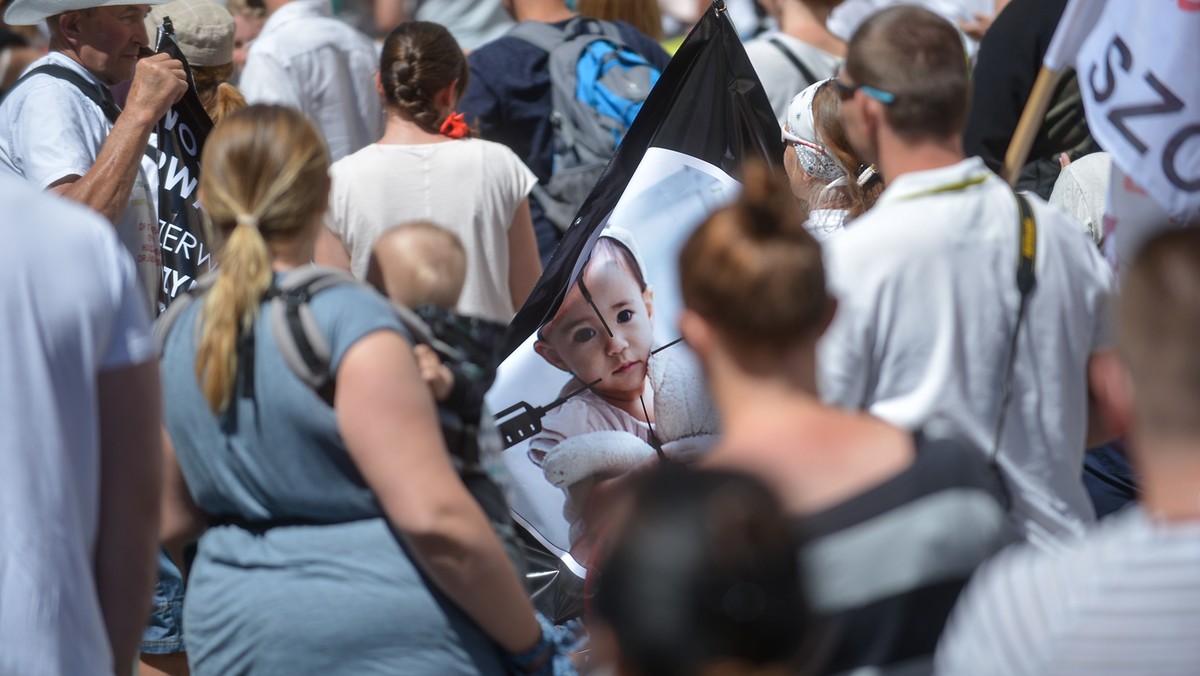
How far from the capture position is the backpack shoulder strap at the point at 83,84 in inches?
174

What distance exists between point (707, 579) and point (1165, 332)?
72cm

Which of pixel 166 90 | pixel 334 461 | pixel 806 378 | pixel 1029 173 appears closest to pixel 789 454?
pixel 806 378

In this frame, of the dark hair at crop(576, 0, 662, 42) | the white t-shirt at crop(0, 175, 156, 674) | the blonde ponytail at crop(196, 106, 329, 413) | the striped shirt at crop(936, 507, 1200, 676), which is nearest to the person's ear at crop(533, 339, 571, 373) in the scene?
the blonde ponytail at crop(196, 106, 329, 413)

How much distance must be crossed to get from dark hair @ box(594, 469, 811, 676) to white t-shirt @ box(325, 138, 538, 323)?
10.4 feet

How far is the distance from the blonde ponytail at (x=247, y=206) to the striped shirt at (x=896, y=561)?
1.13 m

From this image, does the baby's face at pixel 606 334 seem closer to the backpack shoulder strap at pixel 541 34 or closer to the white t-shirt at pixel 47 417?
the white t-shirt at pixel 47 417

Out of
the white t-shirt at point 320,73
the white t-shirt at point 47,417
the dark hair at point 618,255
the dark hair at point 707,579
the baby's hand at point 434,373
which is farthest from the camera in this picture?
the white t-shirt at point 320,73

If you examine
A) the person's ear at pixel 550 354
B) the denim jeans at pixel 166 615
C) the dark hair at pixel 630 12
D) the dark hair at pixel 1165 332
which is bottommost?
the denim jeans at pixel 166 615

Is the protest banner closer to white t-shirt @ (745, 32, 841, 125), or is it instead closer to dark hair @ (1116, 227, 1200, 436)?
dark hair @ (1116, 227, 1200, 436)

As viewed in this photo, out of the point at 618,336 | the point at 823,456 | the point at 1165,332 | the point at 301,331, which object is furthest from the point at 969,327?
the point at 618,336

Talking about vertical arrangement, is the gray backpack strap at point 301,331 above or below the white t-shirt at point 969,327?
above

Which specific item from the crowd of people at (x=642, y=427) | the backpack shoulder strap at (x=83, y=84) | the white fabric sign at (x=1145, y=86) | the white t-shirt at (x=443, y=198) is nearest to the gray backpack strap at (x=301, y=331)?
the crowd of people at (x=642, y=427)

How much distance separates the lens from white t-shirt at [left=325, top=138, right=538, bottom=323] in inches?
194

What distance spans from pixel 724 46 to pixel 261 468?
2.19 meters
